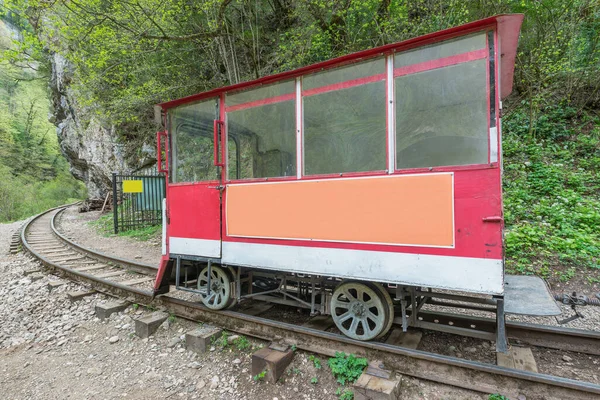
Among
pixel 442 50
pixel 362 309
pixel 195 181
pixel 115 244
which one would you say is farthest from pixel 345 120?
pixel 115 244

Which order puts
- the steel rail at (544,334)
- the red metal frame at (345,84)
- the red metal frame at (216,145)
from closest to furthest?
the red metal frame at (345,84)
the steel rail at (544,334)
the red metal frame at (216,145)

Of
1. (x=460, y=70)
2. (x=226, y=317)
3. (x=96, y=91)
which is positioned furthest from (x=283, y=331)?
(x=96, y=91)

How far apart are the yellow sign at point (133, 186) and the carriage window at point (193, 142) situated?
807cm

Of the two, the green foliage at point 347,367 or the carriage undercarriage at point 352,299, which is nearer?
the green foliage at point 347,367

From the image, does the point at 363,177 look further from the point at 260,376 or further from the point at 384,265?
the point at 260,376

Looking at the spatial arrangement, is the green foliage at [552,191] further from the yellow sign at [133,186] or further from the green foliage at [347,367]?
the yellow sign at [133,186]

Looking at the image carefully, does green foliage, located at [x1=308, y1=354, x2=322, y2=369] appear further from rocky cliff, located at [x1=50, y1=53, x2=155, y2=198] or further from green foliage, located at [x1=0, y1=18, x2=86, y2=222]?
green foliage, located at [x1=0, y1=18, x2=86, y2=222]

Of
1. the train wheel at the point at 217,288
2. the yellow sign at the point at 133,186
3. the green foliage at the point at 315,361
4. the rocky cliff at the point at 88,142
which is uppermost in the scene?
the rocky cliff at the point at 88,142

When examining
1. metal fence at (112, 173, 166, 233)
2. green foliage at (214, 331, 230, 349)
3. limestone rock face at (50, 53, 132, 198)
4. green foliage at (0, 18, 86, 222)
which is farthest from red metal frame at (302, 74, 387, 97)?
green foliage at (0, 18, 86, 222)

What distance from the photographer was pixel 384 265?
2877 millimetres

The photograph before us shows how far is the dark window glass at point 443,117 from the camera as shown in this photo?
2588mm

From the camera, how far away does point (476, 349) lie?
3.37 meters

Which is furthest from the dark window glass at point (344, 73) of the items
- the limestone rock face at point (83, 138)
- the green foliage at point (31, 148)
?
the green foliage at point (31, 148)

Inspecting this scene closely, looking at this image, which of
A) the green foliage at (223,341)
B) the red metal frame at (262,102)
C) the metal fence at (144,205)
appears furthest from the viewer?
the metal fence at (144,205)
